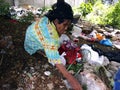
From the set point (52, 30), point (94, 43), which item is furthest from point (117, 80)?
point (94, 43)

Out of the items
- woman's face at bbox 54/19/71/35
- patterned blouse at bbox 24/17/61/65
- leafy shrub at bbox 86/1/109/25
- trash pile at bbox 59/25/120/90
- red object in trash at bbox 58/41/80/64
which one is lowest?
leafy shrub at bbox 86/1/109/25

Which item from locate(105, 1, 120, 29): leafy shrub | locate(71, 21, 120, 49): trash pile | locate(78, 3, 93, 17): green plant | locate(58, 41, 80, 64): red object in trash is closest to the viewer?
locate(58, 41, 80, 64): red object in trash

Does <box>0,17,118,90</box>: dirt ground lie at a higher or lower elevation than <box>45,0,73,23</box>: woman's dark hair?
lower

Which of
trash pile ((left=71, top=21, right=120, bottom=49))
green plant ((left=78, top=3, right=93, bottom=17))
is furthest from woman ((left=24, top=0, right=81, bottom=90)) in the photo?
green plant ((left=78, top=3, right=93, bottom=17))

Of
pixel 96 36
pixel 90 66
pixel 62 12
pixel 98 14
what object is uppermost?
pixel 62 12

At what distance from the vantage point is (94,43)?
18.0 ft

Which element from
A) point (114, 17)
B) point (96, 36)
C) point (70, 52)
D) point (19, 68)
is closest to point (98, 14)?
point (114, 17)

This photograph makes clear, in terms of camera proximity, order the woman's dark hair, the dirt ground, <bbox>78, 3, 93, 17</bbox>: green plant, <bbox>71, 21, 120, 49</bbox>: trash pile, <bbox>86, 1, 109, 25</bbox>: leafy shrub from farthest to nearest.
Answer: <bbox>78, 3, 93, 17</bbox>: green plant
<bbox>86, 1, 109, 25</bbox>: leafy shrub
<bbox>71, 21, 120, 49</bbox>: trash pile
the dirt ground
the woman's dark hair

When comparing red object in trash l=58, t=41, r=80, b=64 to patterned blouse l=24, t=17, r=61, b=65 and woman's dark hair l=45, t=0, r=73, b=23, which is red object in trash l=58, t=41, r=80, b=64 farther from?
woman's dark hair l=45, t=0, r=73, b=23

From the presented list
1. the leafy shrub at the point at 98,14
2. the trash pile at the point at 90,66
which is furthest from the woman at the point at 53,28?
the leafy shrub at the point at 98,14

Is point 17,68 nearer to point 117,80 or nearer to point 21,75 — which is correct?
point 21,75

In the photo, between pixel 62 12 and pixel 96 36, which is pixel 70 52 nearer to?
pixel 62 12

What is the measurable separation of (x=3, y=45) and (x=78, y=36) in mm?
1949

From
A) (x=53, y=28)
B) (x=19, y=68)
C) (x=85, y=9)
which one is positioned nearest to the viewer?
(x=53, y=28)
